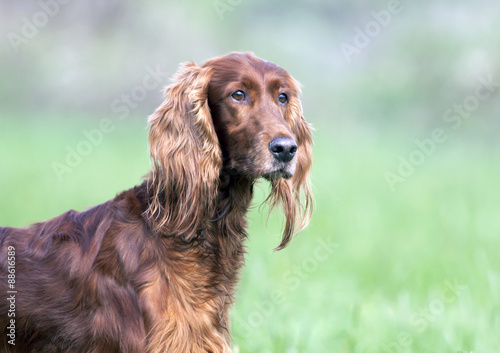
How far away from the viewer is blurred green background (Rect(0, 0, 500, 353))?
17.2 ft

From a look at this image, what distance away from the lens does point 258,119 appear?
3.36m

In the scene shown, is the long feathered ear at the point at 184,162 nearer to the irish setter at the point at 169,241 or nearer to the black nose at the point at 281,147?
the irish setter at the point at 169,241

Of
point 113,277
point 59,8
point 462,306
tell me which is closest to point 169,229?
point 113,277

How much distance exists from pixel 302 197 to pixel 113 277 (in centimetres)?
123

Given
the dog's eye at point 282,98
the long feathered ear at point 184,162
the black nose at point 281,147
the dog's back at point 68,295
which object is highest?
the dog's eye at point 282,98

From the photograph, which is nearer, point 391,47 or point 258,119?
point 258,119

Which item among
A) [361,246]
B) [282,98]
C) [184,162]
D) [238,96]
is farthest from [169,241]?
[361,246]

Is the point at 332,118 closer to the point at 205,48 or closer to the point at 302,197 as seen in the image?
the point at 205,48

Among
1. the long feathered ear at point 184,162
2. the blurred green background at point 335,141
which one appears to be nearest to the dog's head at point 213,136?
the long feathered ear at point 184,162

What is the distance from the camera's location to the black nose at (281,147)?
324 cm

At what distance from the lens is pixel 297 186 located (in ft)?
12.5

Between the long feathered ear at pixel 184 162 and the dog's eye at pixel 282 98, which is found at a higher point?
the dog's eye at pixel 282 98

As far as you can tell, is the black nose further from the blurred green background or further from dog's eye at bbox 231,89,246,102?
the blurred green background

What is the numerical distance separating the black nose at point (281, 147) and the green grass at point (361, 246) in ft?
1.09
